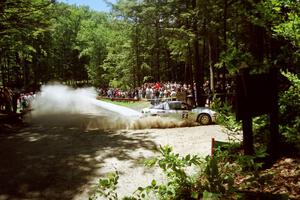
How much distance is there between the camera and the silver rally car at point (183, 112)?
21125mm

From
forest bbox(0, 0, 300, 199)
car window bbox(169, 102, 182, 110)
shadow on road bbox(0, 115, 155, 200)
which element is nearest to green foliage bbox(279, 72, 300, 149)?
forest bbox(0, 0, 300, 199)

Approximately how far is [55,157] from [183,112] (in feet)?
30.9

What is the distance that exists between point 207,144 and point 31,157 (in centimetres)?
731

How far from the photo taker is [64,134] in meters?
19.5

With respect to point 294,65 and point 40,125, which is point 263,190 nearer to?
point 294,65

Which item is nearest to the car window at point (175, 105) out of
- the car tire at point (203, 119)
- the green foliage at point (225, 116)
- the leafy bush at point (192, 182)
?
the car tire at point (203, 119)

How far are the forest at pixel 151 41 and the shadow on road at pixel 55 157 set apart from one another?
228 inches

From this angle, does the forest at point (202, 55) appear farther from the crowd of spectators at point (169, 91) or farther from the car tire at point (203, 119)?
the car tire at point (203, 119)

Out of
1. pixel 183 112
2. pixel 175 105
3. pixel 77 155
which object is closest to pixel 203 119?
pixel 183 112

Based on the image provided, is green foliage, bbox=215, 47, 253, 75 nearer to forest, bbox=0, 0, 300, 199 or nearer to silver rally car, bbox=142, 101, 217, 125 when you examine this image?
forest, bbox=0, 0, 300, 199

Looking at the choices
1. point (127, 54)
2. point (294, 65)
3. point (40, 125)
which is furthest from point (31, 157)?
point (127, 54)

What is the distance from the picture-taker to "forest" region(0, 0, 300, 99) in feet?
22.1

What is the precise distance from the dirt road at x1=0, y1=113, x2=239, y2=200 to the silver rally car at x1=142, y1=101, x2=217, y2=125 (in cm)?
103

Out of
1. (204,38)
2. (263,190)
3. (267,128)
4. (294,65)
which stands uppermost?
(204,38)
